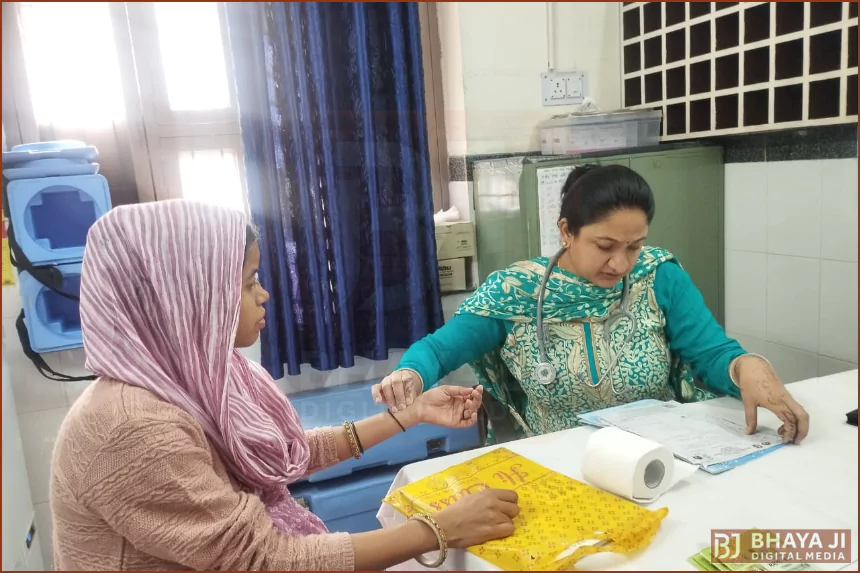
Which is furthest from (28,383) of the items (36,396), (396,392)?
(396,392)

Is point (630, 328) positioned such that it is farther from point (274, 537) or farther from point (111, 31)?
point (111, 31)

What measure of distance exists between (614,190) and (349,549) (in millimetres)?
817

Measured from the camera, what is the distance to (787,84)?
1.55 metres

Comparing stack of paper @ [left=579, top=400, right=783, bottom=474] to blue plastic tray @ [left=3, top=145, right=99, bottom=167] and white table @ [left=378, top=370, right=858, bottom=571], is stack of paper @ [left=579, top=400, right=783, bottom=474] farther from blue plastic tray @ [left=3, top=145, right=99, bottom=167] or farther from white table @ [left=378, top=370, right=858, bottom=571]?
blue plastic tray @ [left=3, top=145, right=99, bottom=167]

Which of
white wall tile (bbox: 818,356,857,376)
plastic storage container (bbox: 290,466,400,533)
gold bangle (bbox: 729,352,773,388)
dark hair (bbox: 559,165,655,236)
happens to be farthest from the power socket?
plastic storage container (bbox: 290,466,400,533)


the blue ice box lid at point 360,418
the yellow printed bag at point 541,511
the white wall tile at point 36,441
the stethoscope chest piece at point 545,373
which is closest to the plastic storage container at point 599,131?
the stethoscope chest piece at point 545,373

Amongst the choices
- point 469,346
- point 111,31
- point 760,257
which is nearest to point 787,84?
point 760,257

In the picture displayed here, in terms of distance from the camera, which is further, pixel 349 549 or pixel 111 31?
pixel 111 31

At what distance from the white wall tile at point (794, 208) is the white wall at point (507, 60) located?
57cm

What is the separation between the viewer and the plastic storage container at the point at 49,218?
1160 mm

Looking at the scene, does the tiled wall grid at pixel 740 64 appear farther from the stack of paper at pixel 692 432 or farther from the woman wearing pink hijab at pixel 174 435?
the woman wearing pink hijab at pixel 174 435

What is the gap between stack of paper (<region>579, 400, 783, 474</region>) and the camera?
36.8 inches

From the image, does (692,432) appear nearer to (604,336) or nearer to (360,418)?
(604,336)

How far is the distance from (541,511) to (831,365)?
4.17 ft
